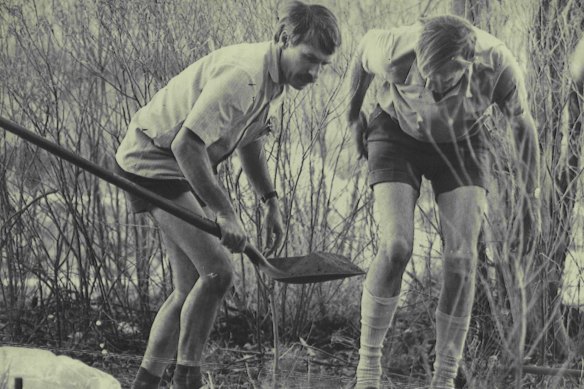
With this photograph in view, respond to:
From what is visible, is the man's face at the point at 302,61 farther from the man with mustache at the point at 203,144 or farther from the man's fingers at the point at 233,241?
the man's fingers at the point at 233,241

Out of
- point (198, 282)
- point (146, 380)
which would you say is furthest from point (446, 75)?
point (146, 380)

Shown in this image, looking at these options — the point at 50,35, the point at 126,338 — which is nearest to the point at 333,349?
the point at 126,338

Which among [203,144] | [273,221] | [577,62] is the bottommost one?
[273,221]

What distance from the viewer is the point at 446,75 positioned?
3.13 metres

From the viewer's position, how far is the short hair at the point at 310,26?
3.03 meters

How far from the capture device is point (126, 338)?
15.5ft

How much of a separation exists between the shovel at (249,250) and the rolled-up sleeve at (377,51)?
724 millimetres

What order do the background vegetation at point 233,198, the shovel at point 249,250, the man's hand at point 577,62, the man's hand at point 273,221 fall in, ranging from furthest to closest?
the background vegetation at point 233,198 → the man's hand at point 577,62 → the man's hand at point 273,221 → the shovel at point 249,250

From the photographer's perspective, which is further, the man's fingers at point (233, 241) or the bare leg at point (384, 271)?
the bare leg at point (384, 271)

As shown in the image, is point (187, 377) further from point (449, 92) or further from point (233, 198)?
point (233, 198)

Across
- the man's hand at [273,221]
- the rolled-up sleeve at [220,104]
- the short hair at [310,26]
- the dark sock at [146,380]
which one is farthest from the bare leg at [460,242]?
the dark sock at [146,380]

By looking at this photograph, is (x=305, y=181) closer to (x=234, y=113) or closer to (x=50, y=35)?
(x=50, y=35)

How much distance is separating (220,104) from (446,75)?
0.77 meters

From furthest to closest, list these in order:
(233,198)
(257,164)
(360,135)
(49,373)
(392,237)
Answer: (233,198), (360,135), (257,164), (49,373), (392,237)
